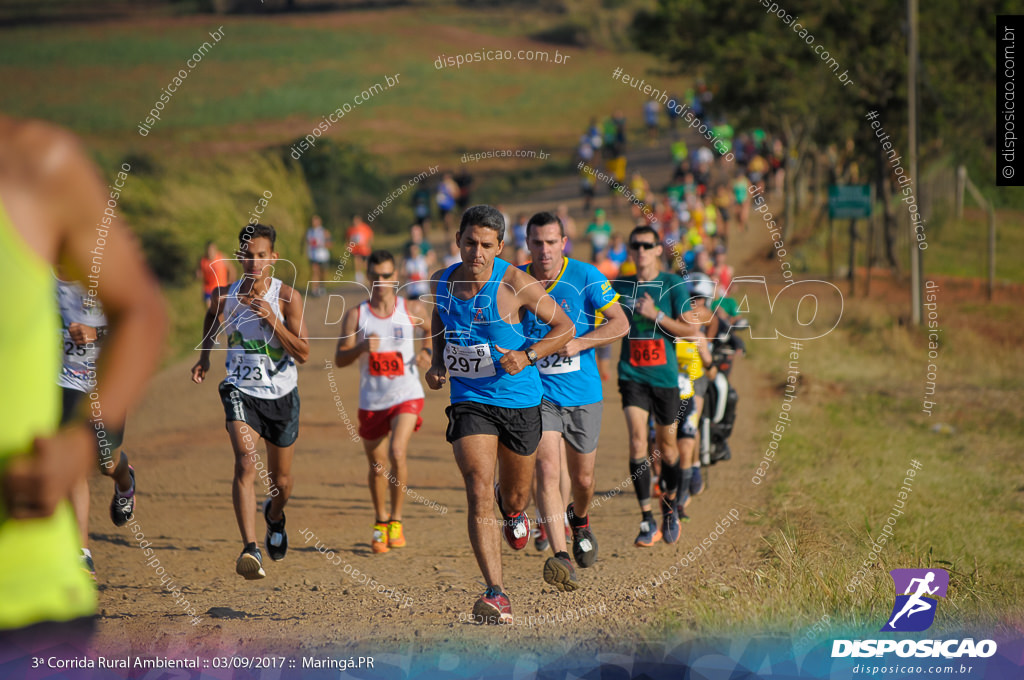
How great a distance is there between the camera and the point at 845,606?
A: 6.02 meters

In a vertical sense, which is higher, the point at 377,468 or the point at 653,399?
the point at 653,399

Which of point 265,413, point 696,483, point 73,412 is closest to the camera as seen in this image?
point 73,412

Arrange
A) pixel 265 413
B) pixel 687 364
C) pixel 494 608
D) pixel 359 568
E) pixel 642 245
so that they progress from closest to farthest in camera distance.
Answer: pixel 494 608 → pixel 265 413 → pixel 359 568 → pixel 642 245 → pixel 687 364

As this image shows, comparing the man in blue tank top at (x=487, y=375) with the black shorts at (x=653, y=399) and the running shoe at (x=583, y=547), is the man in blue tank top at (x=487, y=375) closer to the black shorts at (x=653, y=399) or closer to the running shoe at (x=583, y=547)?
the running shoe at (x=583, y=547)

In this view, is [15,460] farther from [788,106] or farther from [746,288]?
[788,106]

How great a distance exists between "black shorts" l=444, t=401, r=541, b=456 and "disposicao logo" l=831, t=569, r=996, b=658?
1.92m

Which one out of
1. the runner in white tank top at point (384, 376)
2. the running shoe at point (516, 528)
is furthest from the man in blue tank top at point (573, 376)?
the runner in white tank top at point (384, 376)

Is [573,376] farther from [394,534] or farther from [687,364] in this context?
[394,534]

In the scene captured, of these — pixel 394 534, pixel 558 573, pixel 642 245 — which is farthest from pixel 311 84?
pixel 558 573

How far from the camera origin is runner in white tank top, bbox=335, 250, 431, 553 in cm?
793

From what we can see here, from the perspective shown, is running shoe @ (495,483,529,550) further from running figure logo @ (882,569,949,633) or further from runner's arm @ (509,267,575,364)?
running figure logo @ (882,569,949,633)

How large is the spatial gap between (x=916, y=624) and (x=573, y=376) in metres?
2.49

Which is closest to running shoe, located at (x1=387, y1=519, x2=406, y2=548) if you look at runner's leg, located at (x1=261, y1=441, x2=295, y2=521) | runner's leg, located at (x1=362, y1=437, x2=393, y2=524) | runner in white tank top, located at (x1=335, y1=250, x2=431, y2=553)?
runner in white tank top, located at (x1=335, y1=250, x2=431, y2=553)

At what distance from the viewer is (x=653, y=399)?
7.96 meters
